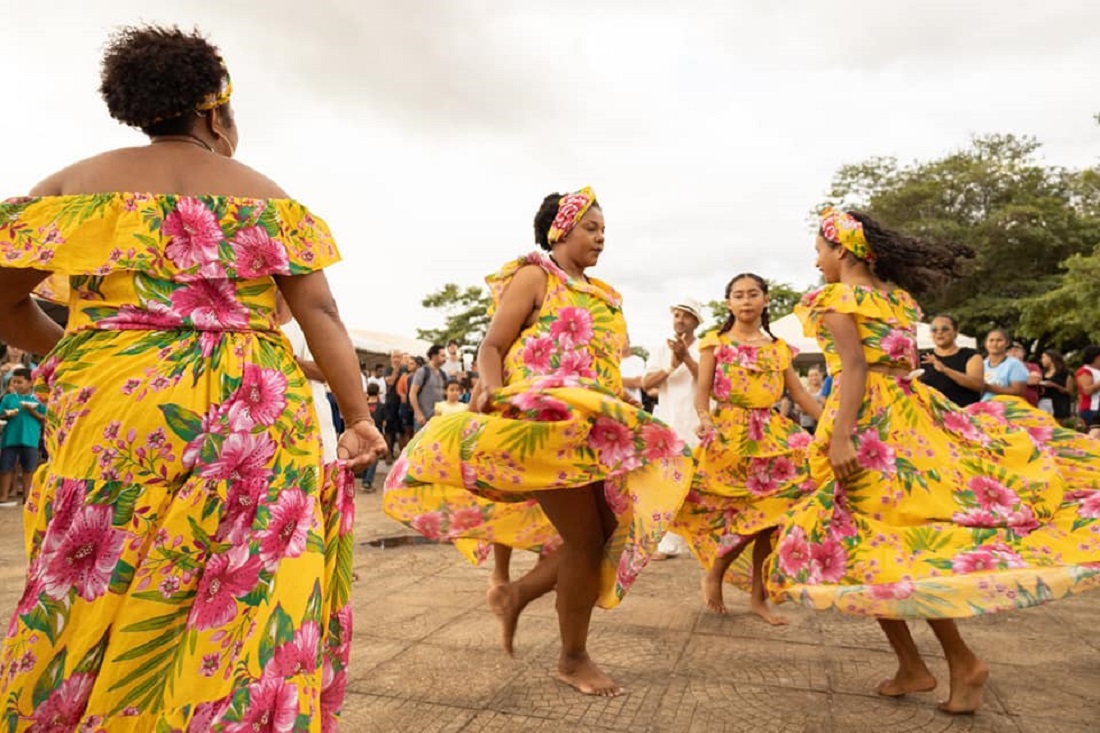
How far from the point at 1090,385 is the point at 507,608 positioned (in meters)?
8.39

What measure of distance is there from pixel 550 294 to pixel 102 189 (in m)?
1.95

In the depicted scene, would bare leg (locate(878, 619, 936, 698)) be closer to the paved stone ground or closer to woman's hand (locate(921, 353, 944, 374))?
the paved stone ground

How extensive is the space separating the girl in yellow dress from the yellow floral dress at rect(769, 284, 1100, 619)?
1.14 m

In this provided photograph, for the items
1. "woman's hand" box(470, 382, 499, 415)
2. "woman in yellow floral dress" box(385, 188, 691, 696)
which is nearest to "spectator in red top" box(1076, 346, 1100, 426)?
"woman in yellow floral dress" box(385, 188, 691, 696)

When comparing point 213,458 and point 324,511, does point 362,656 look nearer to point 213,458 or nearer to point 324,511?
point 324,511

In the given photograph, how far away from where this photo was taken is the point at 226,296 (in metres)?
1.81

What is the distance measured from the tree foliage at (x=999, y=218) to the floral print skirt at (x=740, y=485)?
24.4m

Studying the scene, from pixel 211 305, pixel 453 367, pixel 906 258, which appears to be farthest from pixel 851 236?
pixel 453 367

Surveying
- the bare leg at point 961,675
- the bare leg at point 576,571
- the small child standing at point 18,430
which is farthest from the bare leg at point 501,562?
the small child standing at point 18,430

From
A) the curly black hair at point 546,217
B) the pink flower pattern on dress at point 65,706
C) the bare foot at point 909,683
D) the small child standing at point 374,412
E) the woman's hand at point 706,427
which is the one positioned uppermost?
the curly black hair at point 546,217

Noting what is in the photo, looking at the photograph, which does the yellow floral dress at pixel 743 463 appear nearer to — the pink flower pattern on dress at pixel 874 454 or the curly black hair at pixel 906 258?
the pink flower pattern on dress at pixel 874 454

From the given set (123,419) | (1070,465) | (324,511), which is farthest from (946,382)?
(123,419)

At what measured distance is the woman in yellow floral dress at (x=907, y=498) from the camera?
2.66 meters

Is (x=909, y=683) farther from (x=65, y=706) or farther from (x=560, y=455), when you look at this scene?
(x=65, y=706)
